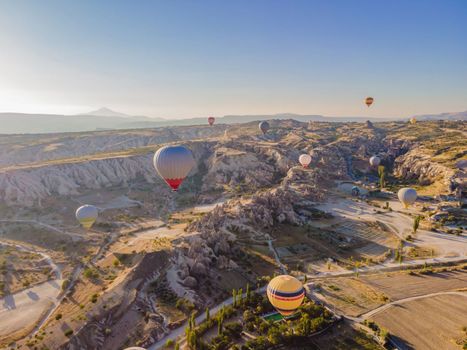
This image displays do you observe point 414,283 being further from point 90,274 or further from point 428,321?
point 90,274

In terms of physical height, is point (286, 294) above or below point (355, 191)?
above

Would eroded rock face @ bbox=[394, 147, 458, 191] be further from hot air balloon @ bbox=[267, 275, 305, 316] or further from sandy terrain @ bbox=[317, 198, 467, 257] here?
hot air balloon @ bbox=[267, 275, 305, 316]

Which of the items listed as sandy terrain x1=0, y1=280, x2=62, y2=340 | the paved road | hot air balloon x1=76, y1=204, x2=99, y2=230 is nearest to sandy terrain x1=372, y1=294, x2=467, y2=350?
sandy terrain x1=0, y1=280, x2=62, y2=340

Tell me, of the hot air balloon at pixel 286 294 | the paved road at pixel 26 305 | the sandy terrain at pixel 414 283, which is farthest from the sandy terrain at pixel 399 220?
the paved road at pixel 26 305

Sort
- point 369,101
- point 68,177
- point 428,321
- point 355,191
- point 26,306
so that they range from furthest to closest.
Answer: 1. point 369,101
2. point 68,177
3. point 355,191
4. point 26,306
5. point 428,321

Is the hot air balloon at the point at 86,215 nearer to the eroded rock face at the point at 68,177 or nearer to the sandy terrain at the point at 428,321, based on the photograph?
the eroded rock face at the point at 68,177

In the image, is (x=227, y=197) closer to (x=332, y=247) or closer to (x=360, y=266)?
(x=332, y=247)

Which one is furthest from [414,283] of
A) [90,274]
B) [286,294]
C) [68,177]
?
[68,177]

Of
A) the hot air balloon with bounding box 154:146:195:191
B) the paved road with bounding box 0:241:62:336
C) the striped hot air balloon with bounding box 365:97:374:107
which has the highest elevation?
the striped hot air balloon with bounding box 365:97:374:107
